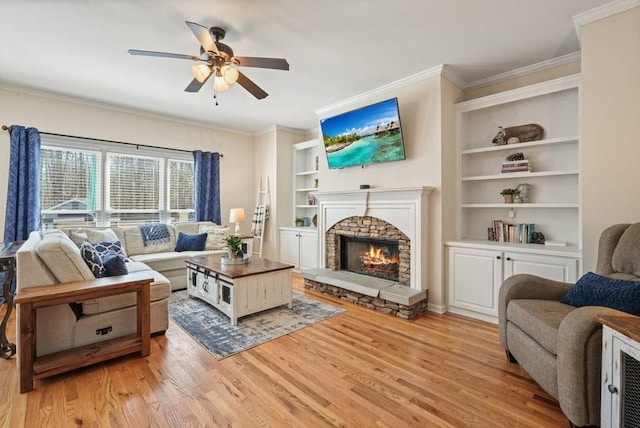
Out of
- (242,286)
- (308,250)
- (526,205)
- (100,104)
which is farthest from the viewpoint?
(308,250)

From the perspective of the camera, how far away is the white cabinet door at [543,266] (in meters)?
2.67

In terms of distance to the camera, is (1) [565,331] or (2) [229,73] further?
(2) [229,73]

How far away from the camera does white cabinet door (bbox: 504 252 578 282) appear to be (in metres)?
2.67

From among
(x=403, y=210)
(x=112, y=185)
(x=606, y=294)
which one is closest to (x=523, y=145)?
(x=403, y=210)

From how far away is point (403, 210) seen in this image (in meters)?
3.58

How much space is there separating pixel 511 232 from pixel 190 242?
442 centimetres

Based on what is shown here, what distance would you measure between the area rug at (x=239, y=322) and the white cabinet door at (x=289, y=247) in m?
1.66

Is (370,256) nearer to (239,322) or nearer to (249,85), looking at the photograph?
(239,322)

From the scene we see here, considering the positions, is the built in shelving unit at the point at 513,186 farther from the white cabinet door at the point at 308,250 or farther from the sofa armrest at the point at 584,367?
the white cabinet door at the point at 308,250

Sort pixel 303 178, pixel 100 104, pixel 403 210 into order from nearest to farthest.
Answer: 1. pixel 403 210
2. pixel 100 104
3. pixel 303 178

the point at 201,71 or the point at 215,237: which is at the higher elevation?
the point at 201,71

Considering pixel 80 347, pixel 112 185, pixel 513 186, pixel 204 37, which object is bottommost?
pixel 80 347

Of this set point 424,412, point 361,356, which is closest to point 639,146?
point 424,412

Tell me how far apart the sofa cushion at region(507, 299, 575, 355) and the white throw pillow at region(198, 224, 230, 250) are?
399 centimetres
